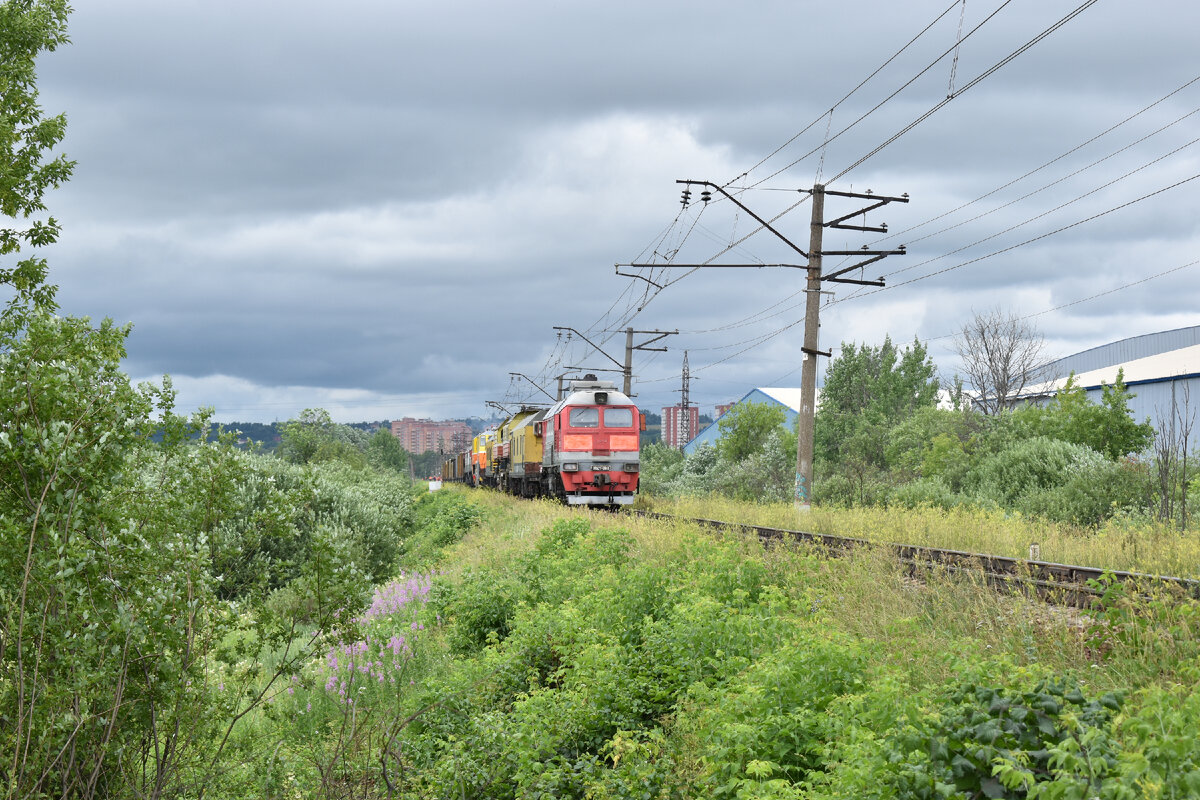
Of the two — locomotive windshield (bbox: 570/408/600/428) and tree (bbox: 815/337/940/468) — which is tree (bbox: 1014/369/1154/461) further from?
tree (bbox: 815/337/940/468)

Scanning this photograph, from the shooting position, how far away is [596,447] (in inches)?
1156

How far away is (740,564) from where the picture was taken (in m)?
10.5

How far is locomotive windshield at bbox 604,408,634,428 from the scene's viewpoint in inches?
1171

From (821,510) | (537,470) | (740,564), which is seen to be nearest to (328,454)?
(537,470)

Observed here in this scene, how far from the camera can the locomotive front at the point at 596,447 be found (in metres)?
29.1

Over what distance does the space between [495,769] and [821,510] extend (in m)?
15.0

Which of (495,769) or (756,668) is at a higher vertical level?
(756,668)

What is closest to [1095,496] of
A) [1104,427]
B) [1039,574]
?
[1039,574]

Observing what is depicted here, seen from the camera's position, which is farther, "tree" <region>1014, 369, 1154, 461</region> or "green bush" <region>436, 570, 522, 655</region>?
"tree" <region>1014, 369, 1154, 461</region>

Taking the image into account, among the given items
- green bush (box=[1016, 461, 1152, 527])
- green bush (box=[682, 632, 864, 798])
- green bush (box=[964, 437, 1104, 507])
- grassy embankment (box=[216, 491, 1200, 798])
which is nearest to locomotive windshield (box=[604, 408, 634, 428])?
green bush (box=[964, 437, 1104, 507])

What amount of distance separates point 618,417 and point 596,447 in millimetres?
1262

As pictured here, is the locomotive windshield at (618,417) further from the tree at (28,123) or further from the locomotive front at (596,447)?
the tree at (28,123)

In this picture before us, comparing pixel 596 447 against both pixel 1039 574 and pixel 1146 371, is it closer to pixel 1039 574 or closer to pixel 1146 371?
pixel 1039 574

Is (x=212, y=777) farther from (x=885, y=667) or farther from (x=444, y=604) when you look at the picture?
(x=444, y=604)
